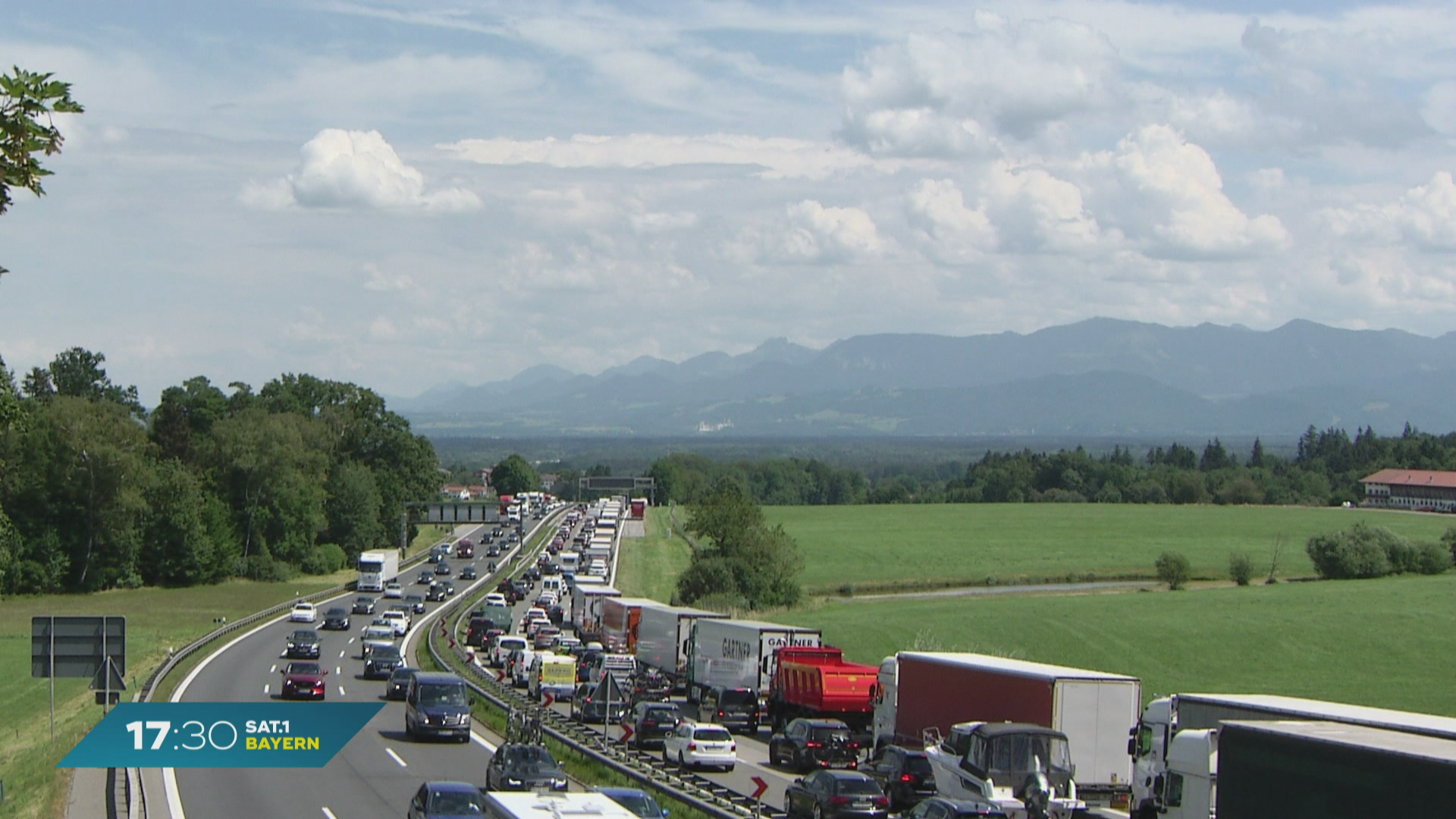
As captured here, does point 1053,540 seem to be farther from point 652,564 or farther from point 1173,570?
point 652,564

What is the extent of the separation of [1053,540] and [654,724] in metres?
118

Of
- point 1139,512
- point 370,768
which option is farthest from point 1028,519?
point 370,768

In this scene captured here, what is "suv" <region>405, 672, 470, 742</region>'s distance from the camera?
121ft

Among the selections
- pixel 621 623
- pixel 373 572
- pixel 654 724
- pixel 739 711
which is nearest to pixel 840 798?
pixel 654 724

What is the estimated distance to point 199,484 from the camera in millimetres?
120125

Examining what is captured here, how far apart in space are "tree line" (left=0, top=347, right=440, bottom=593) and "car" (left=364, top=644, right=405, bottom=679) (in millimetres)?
36230

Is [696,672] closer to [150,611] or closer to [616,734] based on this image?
[616,734]

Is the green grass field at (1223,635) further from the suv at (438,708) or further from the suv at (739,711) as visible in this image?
the suv at (438,708)

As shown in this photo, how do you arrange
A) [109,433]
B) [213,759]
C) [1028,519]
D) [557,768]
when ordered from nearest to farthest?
[213,759] → [557,768] → [109,433] → [1028,519]

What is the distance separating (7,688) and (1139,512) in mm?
151202

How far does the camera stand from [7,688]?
56.4m

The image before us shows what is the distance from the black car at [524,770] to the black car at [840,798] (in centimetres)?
468

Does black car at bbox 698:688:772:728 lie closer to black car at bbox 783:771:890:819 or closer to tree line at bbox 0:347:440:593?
black car at bbox 783:771:890:819

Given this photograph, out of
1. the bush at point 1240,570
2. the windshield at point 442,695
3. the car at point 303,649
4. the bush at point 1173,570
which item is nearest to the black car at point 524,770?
the windshield at point 442,695
